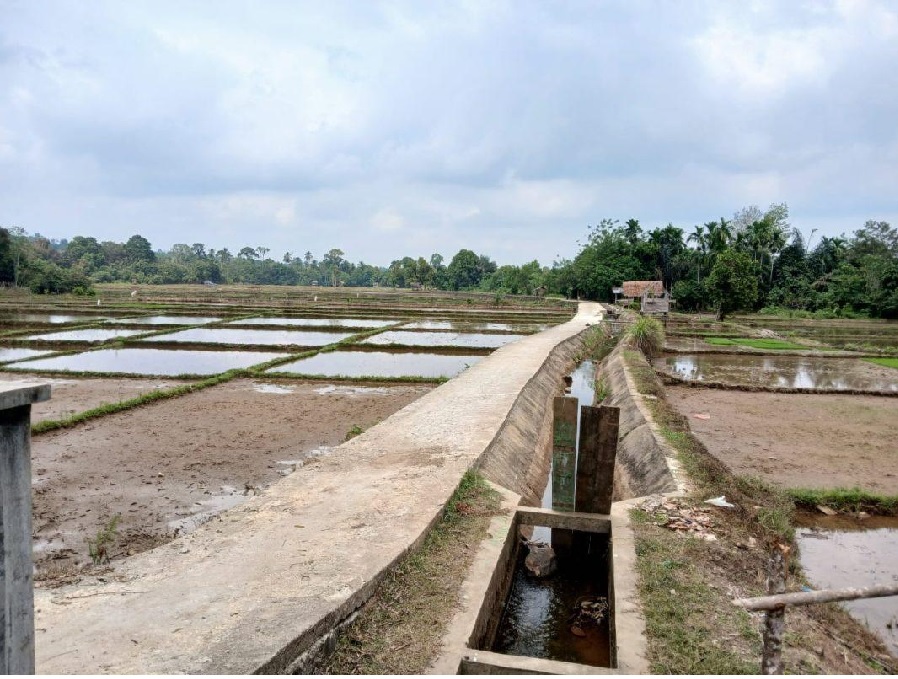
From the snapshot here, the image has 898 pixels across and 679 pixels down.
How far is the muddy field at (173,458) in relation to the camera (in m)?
6.68

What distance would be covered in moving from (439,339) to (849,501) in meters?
18.9

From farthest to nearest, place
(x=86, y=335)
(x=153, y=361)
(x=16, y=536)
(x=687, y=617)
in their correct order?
(x=86, y=335) → (x=153, y=361) → (x=687, y=617) → (x=16, y=536)

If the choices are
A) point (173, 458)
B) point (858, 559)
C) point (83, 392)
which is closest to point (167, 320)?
point (83, 392)

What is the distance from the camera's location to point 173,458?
924 centimetres

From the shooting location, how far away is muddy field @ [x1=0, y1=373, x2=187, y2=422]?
39.4 ft

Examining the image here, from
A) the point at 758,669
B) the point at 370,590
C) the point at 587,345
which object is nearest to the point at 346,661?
the point at 370,590

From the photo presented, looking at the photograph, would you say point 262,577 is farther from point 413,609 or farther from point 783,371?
point 783,371

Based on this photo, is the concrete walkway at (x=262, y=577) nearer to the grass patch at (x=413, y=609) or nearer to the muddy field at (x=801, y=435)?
the grass patch at (x=413, y=609)

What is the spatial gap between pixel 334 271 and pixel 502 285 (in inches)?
2018

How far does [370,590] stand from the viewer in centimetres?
448

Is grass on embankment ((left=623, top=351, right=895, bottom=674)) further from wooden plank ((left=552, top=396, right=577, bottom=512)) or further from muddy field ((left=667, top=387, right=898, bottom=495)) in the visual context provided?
muddy field ((left=667, top=387, right=898, bottom=495))

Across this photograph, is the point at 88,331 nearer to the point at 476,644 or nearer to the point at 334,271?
the point at 476,644

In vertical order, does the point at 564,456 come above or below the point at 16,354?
above

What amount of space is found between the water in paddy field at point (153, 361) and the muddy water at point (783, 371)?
562 inches
